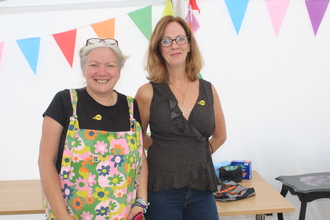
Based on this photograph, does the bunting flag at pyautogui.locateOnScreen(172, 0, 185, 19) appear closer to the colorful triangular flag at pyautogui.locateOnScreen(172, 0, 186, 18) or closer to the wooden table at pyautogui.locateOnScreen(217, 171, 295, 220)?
the colorful triangular flag at pyautogui.locateOnScreen(172, 0, 186, 18)

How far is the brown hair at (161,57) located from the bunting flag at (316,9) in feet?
4.30

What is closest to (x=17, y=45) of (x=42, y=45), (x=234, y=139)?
(x=42, y=45)

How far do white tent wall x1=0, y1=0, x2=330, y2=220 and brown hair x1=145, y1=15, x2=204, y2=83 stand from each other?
0.88m

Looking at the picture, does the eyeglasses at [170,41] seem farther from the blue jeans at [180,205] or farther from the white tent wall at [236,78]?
the white tent wall at [236,78]

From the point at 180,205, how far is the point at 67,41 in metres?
1.64

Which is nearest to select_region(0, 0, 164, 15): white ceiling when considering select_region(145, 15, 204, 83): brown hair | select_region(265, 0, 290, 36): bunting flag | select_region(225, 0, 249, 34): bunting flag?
select_region(225, 0, 249, 34): bunting flag

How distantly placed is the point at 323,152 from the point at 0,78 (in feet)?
8.47

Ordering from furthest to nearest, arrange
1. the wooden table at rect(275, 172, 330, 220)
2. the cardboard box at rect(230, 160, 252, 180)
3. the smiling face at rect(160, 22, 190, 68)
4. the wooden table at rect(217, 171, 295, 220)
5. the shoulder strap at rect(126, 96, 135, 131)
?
the cardboard box at rect(230, 160, 252, 180)
the wooden table at rect(275, 172, 330, 220)
the wooden table at rect(217, 171, 295, 220)
the smiling face at rect(160, 22, 190, 68)
the shoulder strap at rect(126, 96, 135, 131)

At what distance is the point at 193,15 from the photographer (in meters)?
2.26

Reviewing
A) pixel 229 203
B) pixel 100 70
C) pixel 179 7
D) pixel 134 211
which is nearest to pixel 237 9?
pixel 179 7

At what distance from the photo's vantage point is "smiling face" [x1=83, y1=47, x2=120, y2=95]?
1.22 meters

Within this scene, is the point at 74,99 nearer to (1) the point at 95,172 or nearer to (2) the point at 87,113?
(2) the point at 87,113

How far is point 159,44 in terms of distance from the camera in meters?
1.47

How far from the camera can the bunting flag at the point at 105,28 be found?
2416mm
